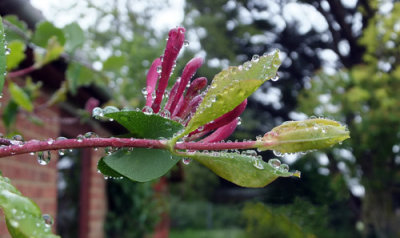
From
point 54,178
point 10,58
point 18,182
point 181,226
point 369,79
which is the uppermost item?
point 10,58

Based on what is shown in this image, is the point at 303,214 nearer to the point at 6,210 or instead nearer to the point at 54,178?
the point at 6,210

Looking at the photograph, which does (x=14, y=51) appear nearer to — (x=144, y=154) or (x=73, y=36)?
(x=73, y=36)

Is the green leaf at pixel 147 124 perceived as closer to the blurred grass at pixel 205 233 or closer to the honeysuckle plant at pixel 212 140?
the honeysuckle plant at pixel 212 140

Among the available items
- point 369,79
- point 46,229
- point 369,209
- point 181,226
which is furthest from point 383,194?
point 181,226

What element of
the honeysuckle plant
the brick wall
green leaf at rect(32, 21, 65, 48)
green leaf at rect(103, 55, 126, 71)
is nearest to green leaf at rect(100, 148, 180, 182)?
the honeysuckle plant

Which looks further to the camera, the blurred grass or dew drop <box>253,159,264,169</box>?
the blurred grass

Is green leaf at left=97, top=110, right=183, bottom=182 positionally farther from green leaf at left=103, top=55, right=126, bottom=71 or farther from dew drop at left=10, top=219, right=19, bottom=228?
green leaf at left=103, top=55, right=126, bottom=71
